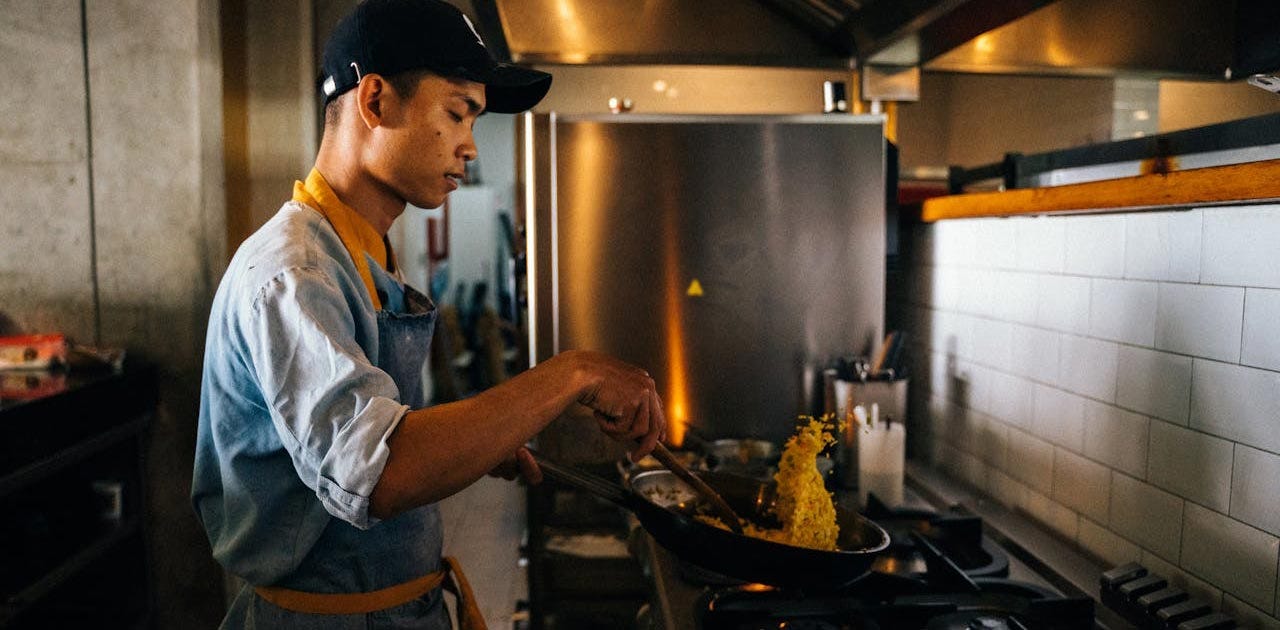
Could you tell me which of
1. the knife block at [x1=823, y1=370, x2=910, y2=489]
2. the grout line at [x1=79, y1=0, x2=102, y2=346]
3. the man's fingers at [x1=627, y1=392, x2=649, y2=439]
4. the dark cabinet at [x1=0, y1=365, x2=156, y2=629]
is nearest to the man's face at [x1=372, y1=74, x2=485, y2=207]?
the man's fingers at [x1=627, y1=392, x2=649, y2=439]

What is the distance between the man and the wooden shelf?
0.90m

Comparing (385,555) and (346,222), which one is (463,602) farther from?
(346,222)

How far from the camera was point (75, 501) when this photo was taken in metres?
2.73

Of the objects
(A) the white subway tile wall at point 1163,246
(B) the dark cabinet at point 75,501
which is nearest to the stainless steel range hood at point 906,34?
(A) the white subway tile wall at point 1163,246

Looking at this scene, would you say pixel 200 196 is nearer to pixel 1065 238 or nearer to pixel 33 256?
pixel 33 256

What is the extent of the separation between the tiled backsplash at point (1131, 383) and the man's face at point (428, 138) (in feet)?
3.78

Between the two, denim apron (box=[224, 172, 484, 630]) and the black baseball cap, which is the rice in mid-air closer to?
denim apron (box=[224, 172, 484, 630])

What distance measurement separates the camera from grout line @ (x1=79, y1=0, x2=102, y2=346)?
278 centimetres

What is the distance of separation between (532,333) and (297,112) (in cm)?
186

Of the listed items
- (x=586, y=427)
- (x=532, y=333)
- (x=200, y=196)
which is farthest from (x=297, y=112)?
(x=586, y=427)

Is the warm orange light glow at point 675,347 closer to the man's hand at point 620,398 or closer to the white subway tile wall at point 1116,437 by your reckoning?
the white subway tile wall at point 1116,437

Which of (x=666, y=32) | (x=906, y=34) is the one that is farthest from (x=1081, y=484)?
(x=666, y=32)

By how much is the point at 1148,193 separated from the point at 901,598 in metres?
0.79

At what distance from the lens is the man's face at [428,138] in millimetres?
1166
